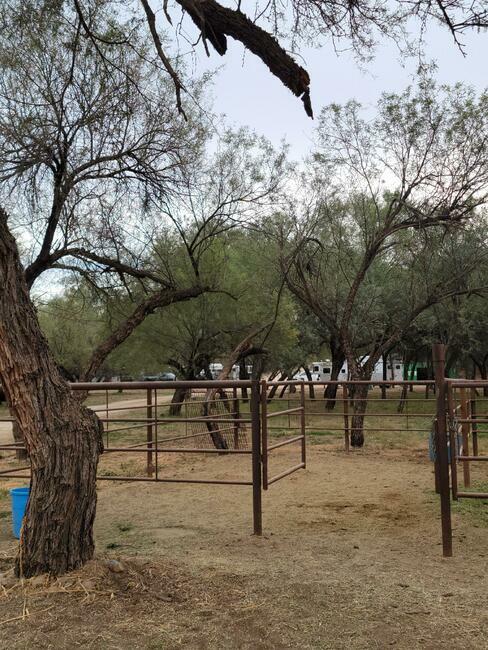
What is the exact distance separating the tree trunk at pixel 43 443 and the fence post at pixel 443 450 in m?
2.37

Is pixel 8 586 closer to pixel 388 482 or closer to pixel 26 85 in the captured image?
pixel 388 482

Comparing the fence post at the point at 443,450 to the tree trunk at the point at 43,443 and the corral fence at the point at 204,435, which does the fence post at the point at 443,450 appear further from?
the tree trunk at the point at 43,443

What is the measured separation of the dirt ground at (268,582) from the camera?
9.83 feet

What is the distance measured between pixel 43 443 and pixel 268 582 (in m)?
1.61

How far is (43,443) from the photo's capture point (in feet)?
12.4

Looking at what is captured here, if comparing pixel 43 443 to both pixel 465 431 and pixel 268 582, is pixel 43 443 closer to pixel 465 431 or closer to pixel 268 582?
pixel 268 582

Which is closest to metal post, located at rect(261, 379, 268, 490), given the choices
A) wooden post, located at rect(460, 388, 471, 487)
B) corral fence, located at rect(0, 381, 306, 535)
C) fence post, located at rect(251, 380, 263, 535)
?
corral fence, located at rect(0, 381, 306, 535)

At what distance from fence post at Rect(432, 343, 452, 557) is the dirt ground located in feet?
0.58

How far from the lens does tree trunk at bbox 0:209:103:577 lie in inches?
147

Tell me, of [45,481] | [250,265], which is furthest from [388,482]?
[250,265]

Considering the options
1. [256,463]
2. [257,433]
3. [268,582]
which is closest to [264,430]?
[257,433]

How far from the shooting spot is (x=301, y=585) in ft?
12.1

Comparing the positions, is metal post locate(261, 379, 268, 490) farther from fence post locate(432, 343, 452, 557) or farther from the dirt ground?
fence post locate(432, 343, 452, 557)

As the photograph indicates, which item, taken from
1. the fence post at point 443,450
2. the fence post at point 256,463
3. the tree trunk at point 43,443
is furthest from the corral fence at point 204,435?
the fence post at point 443,450
